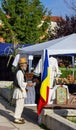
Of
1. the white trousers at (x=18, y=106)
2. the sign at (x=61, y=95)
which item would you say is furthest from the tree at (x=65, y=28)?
the white trousers at (x=18, y=106)

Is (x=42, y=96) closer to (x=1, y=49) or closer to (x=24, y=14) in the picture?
(x=1, y=49)

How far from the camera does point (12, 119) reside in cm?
1242

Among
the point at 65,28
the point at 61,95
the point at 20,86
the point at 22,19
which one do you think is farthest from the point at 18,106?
the point at 22,19

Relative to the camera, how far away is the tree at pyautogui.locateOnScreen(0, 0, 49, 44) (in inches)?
1678

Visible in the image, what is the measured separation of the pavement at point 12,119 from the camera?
11.1 m

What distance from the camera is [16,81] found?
11.4 meters

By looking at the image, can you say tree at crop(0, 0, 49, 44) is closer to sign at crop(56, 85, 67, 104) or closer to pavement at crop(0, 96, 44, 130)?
pavement at crop(0, 96, 44, 130)

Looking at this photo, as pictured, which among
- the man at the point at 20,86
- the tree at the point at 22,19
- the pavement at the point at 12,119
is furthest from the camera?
the tree at the point at 22,19

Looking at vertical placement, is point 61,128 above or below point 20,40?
below

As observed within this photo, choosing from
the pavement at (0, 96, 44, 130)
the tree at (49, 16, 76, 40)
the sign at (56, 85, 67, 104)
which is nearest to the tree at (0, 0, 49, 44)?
the tree at (49, 16, 76, 40)

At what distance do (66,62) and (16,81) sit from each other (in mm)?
21907

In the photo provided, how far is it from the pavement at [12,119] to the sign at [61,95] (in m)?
0.82

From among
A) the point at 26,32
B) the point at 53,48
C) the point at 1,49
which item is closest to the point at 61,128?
the point at 53,48

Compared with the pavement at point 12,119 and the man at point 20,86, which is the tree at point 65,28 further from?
the man at point 20,86
